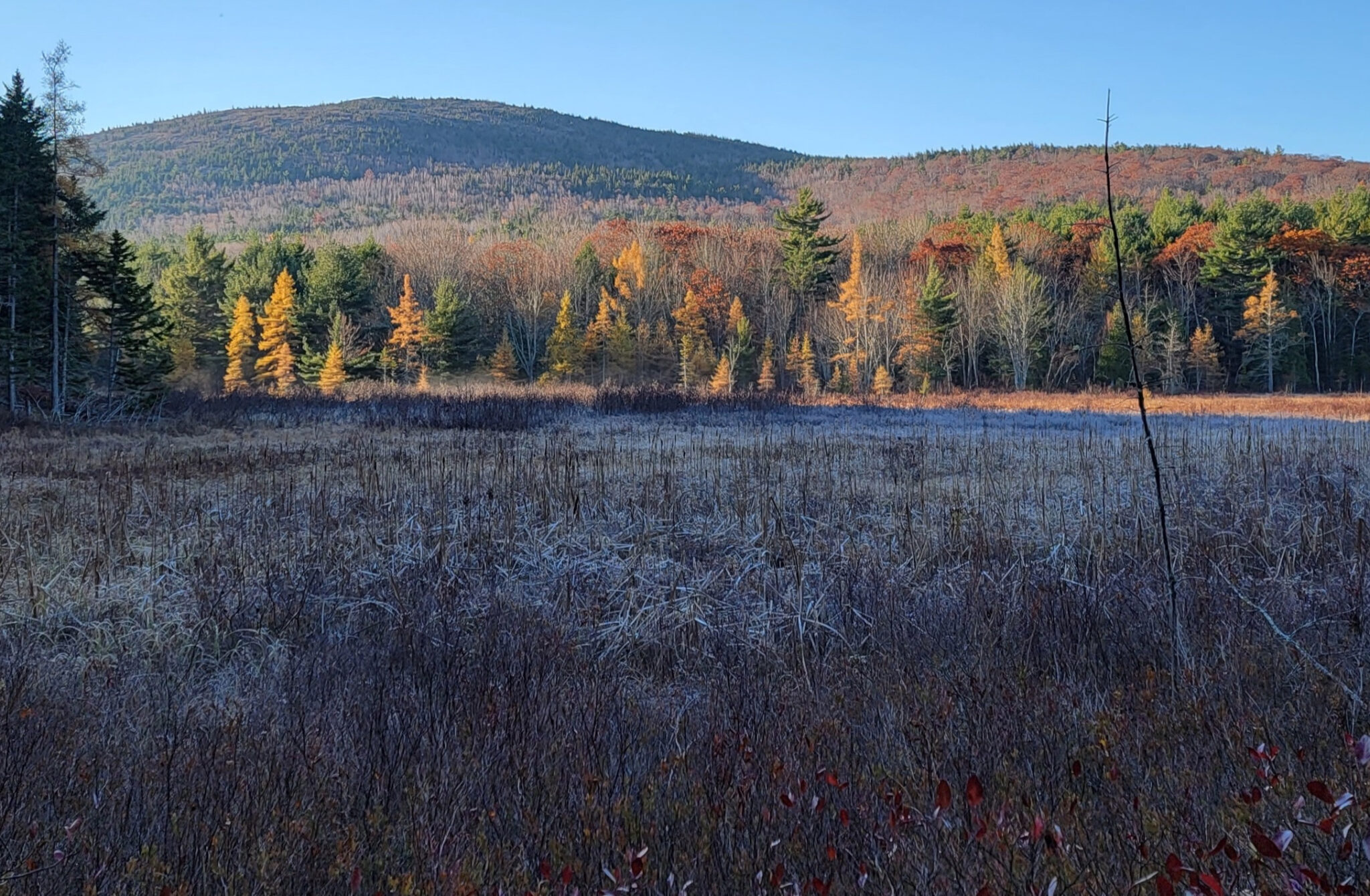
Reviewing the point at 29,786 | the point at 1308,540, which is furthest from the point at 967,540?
the point at 29,786

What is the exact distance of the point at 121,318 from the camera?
854 inches

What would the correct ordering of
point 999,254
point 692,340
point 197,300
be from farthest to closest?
point 692,340 < point 999,254 < point 197,300

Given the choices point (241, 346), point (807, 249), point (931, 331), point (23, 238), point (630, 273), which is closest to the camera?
point (23, 238)

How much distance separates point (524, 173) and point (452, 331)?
104462 millimetres

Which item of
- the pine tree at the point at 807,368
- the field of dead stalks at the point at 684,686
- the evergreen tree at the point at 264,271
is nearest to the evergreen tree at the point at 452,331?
the evergreen tree at the point at 264,271

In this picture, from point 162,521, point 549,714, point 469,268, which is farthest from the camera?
point 469,268

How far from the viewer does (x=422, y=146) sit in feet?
533

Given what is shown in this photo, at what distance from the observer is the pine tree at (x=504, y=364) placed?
4659 centimetres

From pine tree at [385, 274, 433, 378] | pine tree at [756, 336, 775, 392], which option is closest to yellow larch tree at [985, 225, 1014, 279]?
pine tree at [756, 336, 775, 392]

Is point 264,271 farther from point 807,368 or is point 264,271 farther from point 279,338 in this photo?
point 807,368

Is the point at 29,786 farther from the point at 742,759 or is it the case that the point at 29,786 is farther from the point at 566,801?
the point at 742,759

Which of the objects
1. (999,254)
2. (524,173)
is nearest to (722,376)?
(999,254)

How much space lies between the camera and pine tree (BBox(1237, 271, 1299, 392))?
143ft

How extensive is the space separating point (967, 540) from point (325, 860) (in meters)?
5.19
